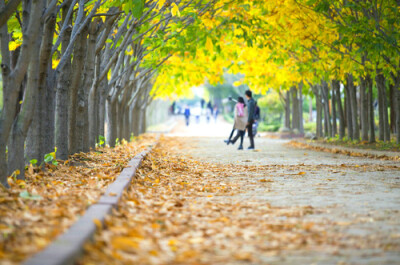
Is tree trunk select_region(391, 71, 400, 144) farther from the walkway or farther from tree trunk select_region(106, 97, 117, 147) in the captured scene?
tree trunk select_region(106, 97, 117, 147)

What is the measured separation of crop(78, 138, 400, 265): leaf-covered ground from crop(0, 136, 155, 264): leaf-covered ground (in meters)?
0.39

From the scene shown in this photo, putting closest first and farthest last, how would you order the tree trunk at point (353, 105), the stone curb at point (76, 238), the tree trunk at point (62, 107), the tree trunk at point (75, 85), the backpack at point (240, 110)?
1. the stone curb at point (76, 238)
2. the tree trunk at point (62, 107)
3. the tree trunk at point (75, 85)
4. the backpack at point (240, 110)
5. the tree trunk at point (353, 105)

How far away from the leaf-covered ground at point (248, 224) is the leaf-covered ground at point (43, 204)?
0.39 meters

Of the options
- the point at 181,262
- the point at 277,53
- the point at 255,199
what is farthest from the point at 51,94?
the point at 277,53

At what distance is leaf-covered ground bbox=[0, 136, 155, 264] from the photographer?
4.53m

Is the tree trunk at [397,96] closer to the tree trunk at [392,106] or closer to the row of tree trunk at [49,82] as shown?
the tree trunk at [392,106]

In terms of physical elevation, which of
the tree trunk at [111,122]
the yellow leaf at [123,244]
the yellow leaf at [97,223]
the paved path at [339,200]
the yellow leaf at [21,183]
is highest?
the tree trunk at [111,122]

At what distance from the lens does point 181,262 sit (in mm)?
4512

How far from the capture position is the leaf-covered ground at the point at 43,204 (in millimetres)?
4531

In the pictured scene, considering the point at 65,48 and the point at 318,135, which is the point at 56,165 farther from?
the point at 318,135

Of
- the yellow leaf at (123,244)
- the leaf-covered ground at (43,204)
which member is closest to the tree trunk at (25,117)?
the leaf-covered ground at (43,204)

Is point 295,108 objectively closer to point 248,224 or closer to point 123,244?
point 248,224

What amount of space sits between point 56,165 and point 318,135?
66.8 ft

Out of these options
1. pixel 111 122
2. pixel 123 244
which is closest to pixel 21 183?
pixel 123 244
